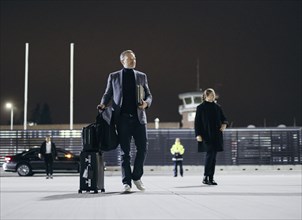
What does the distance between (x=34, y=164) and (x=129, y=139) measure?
55.9ft

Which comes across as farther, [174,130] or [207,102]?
[174,130]

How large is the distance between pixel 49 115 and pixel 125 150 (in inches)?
6906

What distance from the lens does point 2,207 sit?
17.5ft

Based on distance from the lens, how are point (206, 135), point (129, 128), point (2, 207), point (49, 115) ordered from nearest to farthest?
point (2, 207) < point (129, 128) < point (206, 135) < point (49, 115)

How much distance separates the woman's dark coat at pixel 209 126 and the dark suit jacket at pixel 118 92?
237cm

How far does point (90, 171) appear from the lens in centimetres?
718

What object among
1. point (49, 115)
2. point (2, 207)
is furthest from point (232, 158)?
point (49, 115)

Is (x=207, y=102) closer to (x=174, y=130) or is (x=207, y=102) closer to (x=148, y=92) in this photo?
(x=148, y=92)

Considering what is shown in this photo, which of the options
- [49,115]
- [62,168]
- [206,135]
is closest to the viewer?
[206,135]

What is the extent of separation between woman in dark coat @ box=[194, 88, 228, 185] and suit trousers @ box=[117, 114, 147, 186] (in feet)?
7.68

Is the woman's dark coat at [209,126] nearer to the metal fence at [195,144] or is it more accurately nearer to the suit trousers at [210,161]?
the suit trousers at [210,161]

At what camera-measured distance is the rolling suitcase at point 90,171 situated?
7137mm

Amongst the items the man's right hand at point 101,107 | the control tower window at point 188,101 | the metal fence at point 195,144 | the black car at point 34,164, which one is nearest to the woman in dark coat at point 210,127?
the man's right hand at point 101,107

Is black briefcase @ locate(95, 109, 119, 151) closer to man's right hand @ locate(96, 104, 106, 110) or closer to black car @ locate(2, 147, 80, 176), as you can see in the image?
man's right hand @ locate(96, 104, 106, 110)
